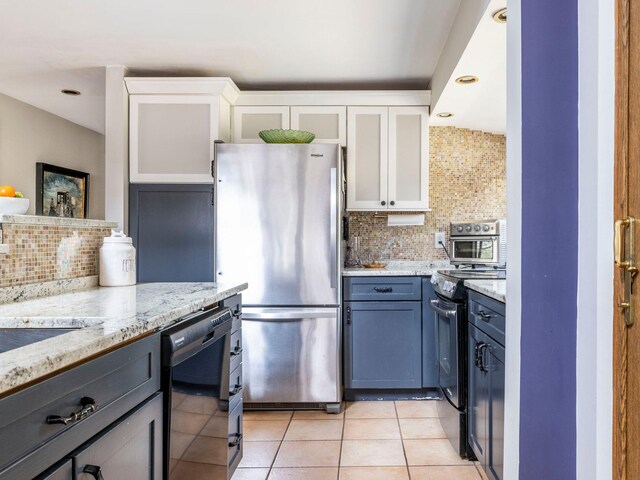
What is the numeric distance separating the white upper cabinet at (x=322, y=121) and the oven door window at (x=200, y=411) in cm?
207

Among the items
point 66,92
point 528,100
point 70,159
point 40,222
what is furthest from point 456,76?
point 70,159

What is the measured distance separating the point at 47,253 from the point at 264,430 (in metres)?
1.61

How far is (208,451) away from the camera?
63.8 inches

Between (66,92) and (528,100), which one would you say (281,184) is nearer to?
(528,100)

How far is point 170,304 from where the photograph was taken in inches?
57.4

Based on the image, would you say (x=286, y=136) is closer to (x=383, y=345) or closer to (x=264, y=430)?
(x=383, y=345)

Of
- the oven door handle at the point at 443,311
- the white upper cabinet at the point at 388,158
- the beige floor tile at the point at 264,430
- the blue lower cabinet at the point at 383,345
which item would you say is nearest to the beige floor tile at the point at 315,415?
the beige floor tile at the point at 264,430

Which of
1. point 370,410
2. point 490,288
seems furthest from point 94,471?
point 370,410

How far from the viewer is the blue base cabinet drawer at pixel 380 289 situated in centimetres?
320

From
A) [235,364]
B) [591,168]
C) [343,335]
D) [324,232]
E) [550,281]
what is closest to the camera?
[591,168]

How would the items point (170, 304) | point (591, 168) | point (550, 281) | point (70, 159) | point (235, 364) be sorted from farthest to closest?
point (70, 159)
point (235, 364)
point (170, 304)
point (550, 281)
point (591, 168)

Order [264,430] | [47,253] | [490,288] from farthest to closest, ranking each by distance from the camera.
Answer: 1. [264,430]
2. [490,288]
3. [47,253]

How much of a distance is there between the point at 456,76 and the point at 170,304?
2112mm

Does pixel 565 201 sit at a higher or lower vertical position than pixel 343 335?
higher
